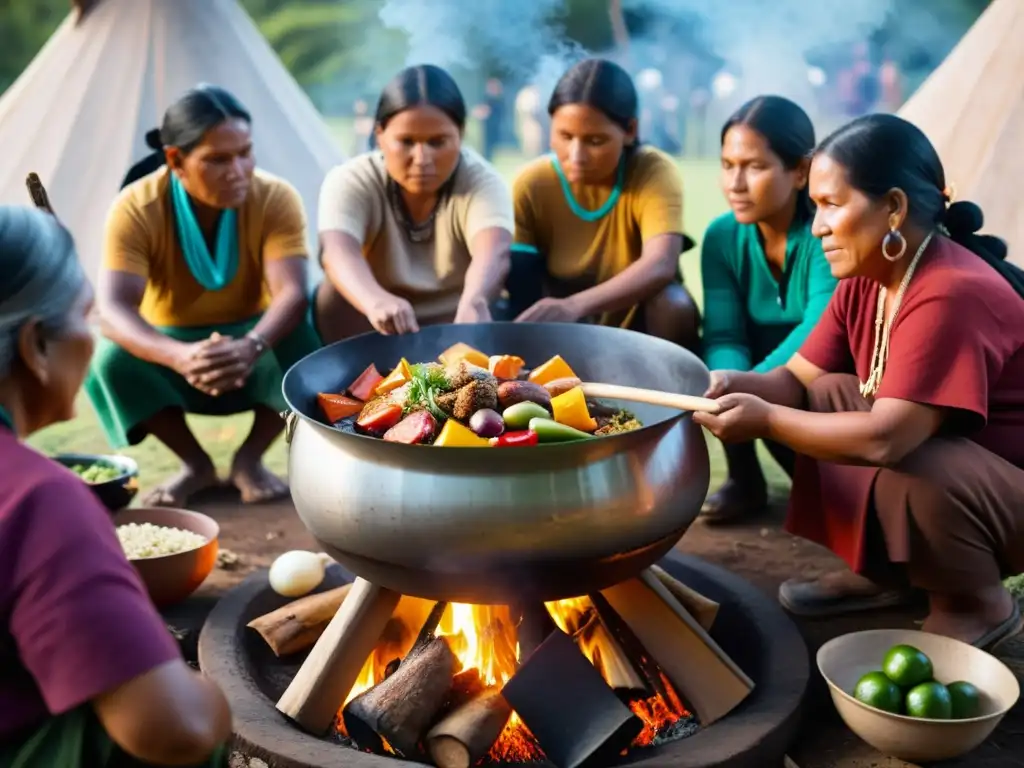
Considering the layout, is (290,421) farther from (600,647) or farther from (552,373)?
(600,647)

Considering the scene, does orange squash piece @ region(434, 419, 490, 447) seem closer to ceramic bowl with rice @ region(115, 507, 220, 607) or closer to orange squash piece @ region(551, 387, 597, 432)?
orange squash piece @ region(551, 387, 597, 432)

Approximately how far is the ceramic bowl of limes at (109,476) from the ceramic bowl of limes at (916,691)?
223cm

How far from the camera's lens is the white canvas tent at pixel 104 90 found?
6.48m

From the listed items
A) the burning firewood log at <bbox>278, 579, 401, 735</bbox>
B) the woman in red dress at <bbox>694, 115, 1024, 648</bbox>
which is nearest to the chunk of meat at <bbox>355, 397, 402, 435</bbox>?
the burning firewood log at <bbox>278, 579, 401, 735</bbox>

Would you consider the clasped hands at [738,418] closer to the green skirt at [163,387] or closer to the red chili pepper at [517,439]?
the red chili pepper at [517,439]

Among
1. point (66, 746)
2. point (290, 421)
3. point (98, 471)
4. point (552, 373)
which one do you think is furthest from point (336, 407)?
point (98, 471)

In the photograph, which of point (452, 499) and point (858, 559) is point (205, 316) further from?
point (858, 559)

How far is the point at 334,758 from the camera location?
2227 millimetres

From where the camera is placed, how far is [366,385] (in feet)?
9.20

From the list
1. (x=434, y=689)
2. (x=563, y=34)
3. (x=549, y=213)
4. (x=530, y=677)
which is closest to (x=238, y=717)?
(x=434, y=689)

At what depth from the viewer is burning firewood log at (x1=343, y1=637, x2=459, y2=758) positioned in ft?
7.63

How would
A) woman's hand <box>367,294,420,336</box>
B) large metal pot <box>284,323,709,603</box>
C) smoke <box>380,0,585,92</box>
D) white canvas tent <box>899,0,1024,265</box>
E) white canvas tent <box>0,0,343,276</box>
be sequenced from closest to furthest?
large metal pot <box>284,323,709,603</box> < woman's hand <box>367,294,420,336</box> < white canvas tent <box>899,0,1024,265</box> < white canvas tent <box>0,0,343,276</box> < smoke <box>380,0,585,92</box>

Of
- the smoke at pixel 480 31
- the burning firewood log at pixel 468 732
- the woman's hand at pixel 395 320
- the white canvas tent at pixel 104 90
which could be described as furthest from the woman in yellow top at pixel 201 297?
the smoke at pixel 480 31

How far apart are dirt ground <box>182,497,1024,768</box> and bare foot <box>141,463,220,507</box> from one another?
0.07 metres
